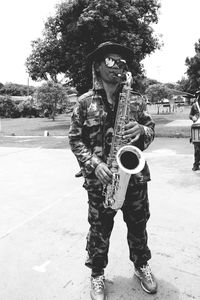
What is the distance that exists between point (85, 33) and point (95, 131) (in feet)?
60.0

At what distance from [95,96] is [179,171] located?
16.3ft

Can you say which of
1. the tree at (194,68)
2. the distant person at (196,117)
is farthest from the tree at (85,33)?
the tree at (194,68)

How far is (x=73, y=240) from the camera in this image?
3.76m

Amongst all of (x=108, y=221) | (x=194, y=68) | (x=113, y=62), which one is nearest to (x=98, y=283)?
(x=108, y=221)

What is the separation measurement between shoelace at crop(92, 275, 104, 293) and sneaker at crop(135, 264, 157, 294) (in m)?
0.36

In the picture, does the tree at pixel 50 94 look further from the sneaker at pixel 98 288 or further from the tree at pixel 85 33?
the sneaker at pixel 98 288

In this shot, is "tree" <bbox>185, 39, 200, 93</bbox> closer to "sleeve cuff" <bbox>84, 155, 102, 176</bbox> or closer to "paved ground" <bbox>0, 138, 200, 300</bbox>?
"paved ground" <bbox>0, 138, 200, 300</bbox>

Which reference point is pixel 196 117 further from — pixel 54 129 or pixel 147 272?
pixel 54 129

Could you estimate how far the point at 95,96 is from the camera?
8.48 ft

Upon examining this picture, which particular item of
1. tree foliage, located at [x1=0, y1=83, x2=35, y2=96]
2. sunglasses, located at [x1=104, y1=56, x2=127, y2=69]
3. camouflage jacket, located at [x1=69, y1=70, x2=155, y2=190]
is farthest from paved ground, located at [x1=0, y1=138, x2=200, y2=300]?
tree foliage, located at [x1=0, y1=83, x2=35, y2=96]

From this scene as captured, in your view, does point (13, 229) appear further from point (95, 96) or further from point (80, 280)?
point (95, 96)

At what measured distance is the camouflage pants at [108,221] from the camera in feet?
8.62

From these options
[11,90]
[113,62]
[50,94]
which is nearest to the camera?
[113,62]

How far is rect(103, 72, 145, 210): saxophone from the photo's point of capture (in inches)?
93.6
